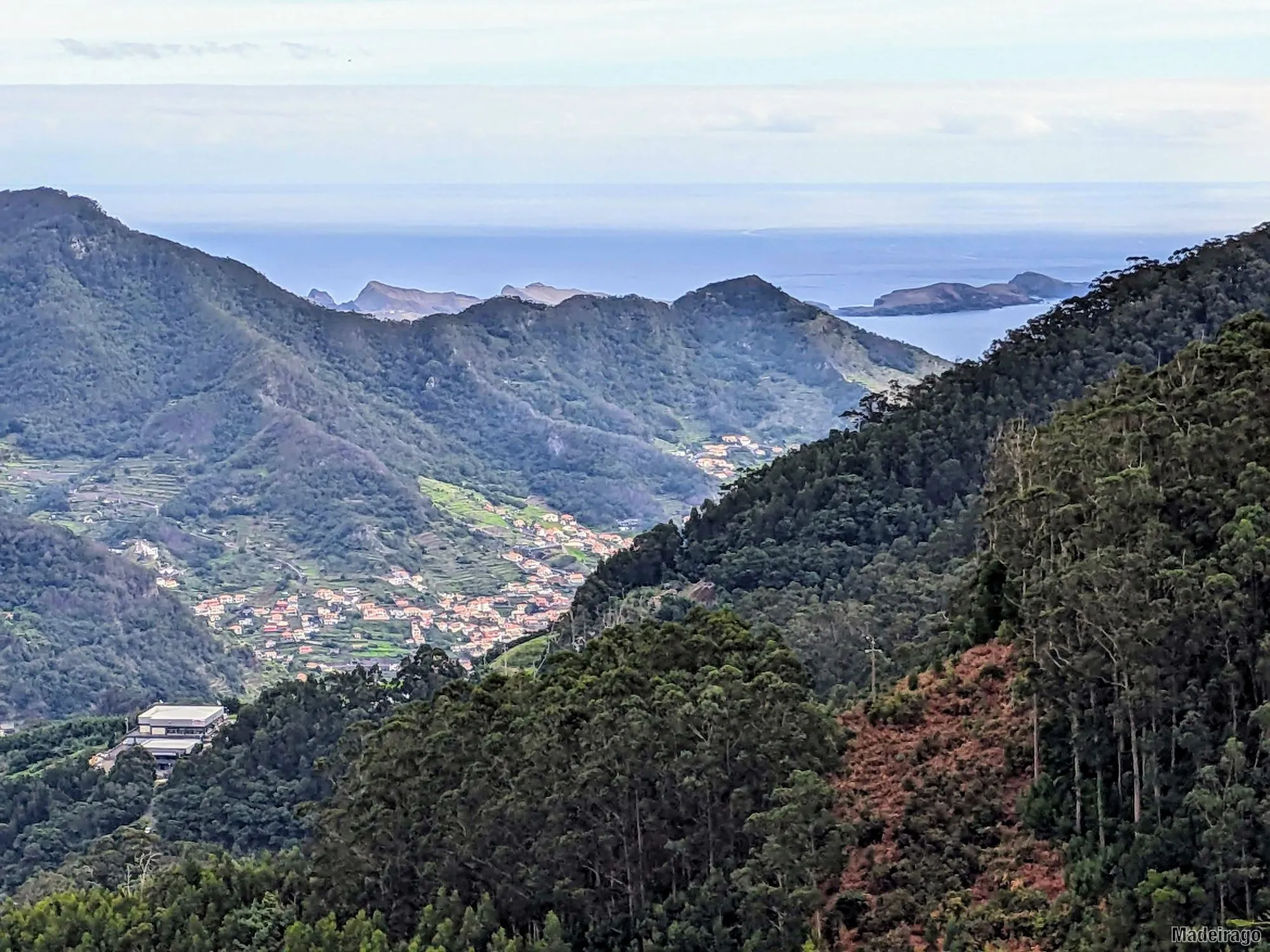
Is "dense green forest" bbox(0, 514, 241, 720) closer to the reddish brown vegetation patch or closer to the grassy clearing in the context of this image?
the grassy clearing

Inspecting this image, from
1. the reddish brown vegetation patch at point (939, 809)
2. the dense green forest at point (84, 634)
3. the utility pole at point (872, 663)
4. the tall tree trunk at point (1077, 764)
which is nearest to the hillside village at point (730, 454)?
the dense green forest at point (84, 634)

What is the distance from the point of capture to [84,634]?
72938mm

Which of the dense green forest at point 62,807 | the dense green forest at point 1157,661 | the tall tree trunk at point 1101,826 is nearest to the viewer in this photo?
the dense green forest at point 1157,661

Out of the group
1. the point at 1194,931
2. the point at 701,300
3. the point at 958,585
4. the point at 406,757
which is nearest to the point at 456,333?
the point at 701,300

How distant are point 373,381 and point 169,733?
69527 millimetres

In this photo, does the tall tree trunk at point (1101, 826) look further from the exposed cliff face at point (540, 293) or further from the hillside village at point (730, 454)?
the exposed cliff face at point (540, 293)

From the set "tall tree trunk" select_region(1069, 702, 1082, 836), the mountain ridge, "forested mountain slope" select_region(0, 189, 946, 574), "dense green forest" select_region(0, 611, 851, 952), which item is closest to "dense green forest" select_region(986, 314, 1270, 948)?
"tall tree trunk" select_region(1069, 702, 1082, 836)

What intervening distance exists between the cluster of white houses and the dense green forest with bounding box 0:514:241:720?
1624cm

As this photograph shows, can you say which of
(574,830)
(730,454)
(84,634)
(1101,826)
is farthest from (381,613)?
(1101,826)

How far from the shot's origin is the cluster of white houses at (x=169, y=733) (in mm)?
42719

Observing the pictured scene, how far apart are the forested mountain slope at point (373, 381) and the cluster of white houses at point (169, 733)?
Answer: 43935 mm

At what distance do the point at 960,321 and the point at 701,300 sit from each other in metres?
21.3

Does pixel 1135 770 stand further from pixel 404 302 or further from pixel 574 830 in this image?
pixel 404 302

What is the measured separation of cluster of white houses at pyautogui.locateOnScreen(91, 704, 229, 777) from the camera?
42.7m
